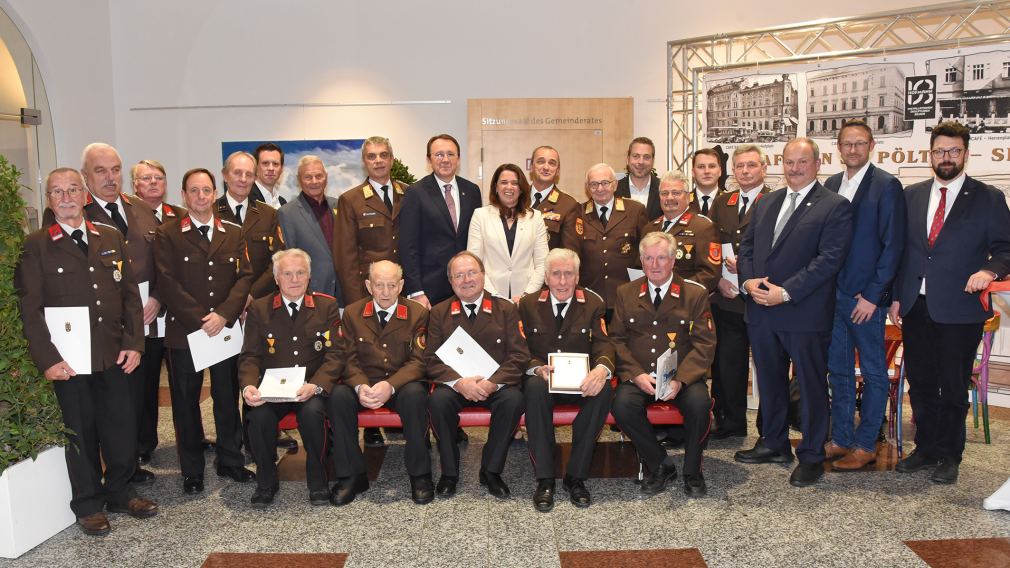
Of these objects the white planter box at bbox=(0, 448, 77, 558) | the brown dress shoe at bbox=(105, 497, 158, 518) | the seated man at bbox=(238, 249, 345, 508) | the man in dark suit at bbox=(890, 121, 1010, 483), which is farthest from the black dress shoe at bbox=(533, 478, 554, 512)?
the white planter box at bbox=(0, 448, 77, 558)

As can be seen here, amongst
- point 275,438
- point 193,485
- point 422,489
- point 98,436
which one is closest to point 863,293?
point 422,489

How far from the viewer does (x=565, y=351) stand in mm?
4059

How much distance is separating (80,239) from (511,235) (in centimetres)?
223

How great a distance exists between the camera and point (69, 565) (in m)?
3.15

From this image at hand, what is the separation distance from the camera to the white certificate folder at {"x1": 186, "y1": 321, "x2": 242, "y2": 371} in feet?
12.6

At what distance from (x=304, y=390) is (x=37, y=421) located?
116cm

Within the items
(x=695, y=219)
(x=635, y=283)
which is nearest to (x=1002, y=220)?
(x=695, y=219)

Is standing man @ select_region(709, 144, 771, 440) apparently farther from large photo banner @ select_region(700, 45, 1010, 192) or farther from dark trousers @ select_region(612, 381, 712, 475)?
large photo banner @ select_region(700, 45, 1010, 192)

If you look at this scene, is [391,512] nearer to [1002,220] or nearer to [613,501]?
[613,501]

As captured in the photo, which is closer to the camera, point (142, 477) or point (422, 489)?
point (422, 489)

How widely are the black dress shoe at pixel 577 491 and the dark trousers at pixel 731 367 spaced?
134 cm

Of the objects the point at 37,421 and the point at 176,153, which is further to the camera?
the point at 176,153

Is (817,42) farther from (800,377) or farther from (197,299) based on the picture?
(197,299)

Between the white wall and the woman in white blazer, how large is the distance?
12.6 feet
